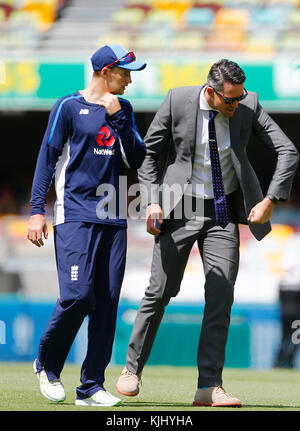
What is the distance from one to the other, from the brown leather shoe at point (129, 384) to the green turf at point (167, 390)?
0.21 feet

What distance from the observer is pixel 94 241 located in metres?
5.03

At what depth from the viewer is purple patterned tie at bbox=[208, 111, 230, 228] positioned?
5.50 m

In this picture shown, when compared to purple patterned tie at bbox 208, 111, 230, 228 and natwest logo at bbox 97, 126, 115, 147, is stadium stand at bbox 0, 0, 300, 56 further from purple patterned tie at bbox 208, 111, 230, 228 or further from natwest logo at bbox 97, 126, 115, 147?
natwest logo at bbox 97, 126, 115, 147

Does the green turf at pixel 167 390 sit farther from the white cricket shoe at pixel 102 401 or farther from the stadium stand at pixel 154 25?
the stadium stand at pixel 154 25

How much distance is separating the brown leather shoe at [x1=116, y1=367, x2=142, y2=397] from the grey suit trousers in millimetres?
41

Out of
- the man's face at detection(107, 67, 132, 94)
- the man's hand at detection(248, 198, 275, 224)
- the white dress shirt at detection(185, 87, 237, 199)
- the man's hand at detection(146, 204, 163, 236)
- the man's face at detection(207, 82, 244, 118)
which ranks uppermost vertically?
the man's face at detection(107, 67, 132, 94)

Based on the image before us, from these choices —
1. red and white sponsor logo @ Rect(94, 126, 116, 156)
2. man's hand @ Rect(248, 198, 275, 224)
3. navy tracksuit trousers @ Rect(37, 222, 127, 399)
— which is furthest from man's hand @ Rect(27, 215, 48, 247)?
man's hand @ Rect(248, 198, 275, 224)

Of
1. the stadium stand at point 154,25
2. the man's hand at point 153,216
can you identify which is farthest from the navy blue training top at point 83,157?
the stadium stand at point 154,25

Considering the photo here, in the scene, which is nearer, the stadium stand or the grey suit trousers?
the grey suit trousers

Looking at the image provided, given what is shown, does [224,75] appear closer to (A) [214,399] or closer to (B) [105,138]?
(B) [105,138]

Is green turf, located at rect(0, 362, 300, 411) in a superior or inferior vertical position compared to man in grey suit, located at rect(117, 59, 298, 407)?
inferior

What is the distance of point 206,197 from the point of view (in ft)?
18.2
